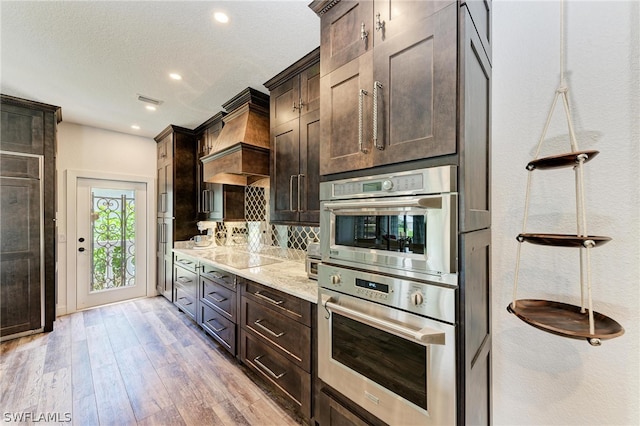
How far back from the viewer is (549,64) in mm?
1272

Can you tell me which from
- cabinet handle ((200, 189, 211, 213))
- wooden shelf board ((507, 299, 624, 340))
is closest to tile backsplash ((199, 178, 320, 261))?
cabinet handle ((200, 189, 211, 213))

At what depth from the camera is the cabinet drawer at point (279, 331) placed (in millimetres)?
1707

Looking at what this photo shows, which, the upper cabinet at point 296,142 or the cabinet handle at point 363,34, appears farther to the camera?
the upper cabinet at point 296,142

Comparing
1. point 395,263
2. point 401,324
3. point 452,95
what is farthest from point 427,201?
point 401,324

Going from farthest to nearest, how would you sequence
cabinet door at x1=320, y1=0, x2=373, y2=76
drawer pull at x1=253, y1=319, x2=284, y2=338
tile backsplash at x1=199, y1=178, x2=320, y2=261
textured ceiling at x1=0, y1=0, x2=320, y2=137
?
tile backsplash at x1=199, y1=178, x2=320, y2=261, drawer pull at x1=253, y1=319, x2=284, y2=338, textured ceiling at x1=0, y1=0, x2=320, y2=137, cabinet door at x1=320, y1=0, x2=373, y2=76

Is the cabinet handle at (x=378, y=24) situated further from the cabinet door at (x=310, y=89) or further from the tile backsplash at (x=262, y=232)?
the tile backsplash at (x=262, y=232)

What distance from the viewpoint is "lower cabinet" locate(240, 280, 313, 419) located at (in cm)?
171

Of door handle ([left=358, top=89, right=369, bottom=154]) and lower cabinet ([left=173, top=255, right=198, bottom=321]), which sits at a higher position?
door handle ([left=358, top=89, right=369, bottom=154])

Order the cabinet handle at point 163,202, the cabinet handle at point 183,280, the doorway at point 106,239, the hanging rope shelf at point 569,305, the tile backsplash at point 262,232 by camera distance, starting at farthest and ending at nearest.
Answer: the cabinet handle at point 163,202
the doorway at point 106,239
the cabinet handle at point 183,280
the tile backsplash at point 262,232
the hanging rope shelf at point 569,305

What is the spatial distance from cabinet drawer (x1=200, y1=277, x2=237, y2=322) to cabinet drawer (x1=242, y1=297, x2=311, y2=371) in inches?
8.6

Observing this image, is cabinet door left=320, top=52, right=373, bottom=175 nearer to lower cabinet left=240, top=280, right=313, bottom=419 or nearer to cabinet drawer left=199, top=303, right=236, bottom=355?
lower cabinet left=240, top=280, right=313, bottom=419

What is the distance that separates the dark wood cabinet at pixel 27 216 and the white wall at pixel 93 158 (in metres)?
0.64

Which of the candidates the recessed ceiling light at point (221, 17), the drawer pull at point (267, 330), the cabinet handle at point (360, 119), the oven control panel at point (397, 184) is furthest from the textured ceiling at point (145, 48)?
the drawer pull at point (267, 330)

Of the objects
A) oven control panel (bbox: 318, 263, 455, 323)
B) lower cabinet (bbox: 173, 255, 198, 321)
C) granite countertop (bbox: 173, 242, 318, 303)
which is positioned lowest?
lower cabinet (bbox: 173, 255, 198, 321)
